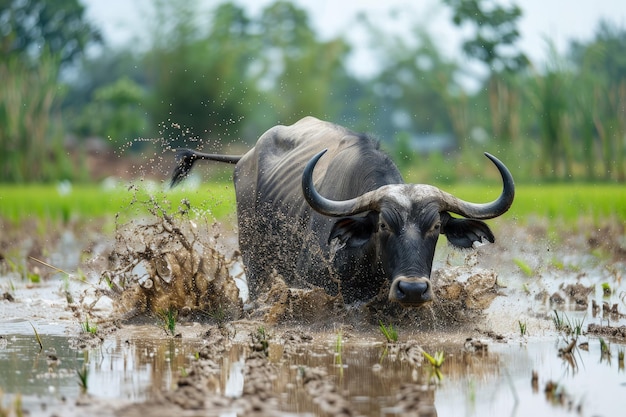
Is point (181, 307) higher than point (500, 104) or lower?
lower

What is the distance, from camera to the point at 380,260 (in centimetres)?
724

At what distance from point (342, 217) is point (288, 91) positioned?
48057 millimetres

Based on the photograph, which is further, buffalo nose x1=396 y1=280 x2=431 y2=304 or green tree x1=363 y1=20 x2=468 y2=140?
green tree x1=363 y1=20 x2=468 y2=140

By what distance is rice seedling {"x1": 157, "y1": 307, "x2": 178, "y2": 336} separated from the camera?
687 cm

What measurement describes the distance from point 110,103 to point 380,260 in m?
53.2

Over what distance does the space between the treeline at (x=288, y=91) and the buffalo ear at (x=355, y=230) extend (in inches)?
81.4

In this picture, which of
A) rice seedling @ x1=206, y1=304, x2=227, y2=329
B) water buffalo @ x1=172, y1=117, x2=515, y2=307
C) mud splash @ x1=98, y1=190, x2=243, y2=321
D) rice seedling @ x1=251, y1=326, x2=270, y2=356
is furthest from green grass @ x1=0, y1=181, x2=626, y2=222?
rice seedling @ x1=251, y1=326, x2=270, y2=356

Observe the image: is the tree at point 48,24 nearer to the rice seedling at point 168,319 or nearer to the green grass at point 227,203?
the green grass at point 227,203

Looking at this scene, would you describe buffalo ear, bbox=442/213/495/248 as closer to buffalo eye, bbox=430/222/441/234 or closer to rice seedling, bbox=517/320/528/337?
buffalo eye, bbox=430/222/441/234

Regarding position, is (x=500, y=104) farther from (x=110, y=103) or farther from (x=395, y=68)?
(x=395, y=68)

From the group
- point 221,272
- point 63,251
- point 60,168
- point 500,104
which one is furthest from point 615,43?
point 221,272

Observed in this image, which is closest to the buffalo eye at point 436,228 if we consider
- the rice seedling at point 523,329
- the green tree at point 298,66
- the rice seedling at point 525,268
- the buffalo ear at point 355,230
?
the buffalo ear at point 355,230

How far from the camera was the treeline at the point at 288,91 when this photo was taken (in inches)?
914

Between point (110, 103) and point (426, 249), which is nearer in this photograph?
point (426, 249)
